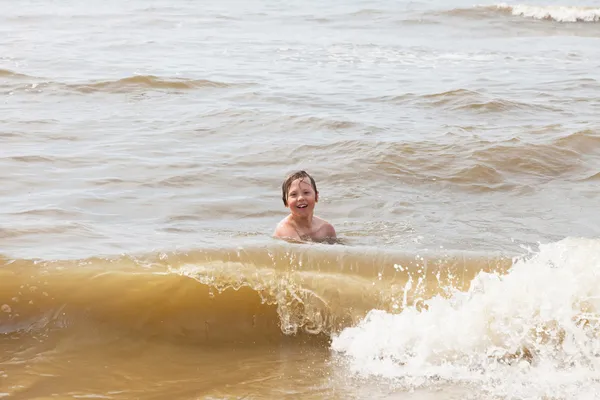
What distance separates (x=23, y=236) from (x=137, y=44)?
11602 millimetres

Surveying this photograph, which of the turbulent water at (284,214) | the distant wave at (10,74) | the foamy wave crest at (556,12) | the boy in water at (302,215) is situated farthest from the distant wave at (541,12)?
the boy in water at (302,215)

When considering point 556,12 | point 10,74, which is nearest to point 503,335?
point 10,74

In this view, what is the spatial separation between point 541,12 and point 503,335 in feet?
69.0

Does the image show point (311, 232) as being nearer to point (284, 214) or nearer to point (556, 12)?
point (284, 214)

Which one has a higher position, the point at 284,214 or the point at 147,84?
the point at 147,84

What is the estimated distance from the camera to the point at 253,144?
950 centimetres

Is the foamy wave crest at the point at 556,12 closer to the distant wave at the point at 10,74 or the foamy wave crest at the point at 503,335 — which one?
the distant wave at the point at 10,74

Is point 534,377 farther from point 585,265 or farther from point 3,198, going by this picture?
point 3,198

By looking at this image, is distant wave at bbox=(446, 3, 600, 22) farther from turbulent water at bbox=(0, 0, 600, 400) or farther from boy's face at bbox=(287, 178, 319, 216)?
boy's face at bbox=(287, 178, 319, 216)

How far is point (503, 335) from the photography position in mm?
4469

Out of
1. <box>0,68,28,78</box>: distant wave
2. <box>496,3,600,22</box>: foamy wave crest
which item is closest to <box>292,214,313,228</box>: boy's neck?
<box>0,68,28,78</box>: distant wave

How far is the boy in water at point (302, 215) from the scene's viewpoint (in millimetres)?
6668

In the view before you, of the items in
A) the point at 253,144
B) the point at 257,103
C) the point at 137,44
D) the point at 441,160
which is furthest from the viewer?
the point at 137,44

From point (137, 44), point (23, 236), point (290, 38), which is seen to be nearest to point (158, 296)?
point (23, 236)
